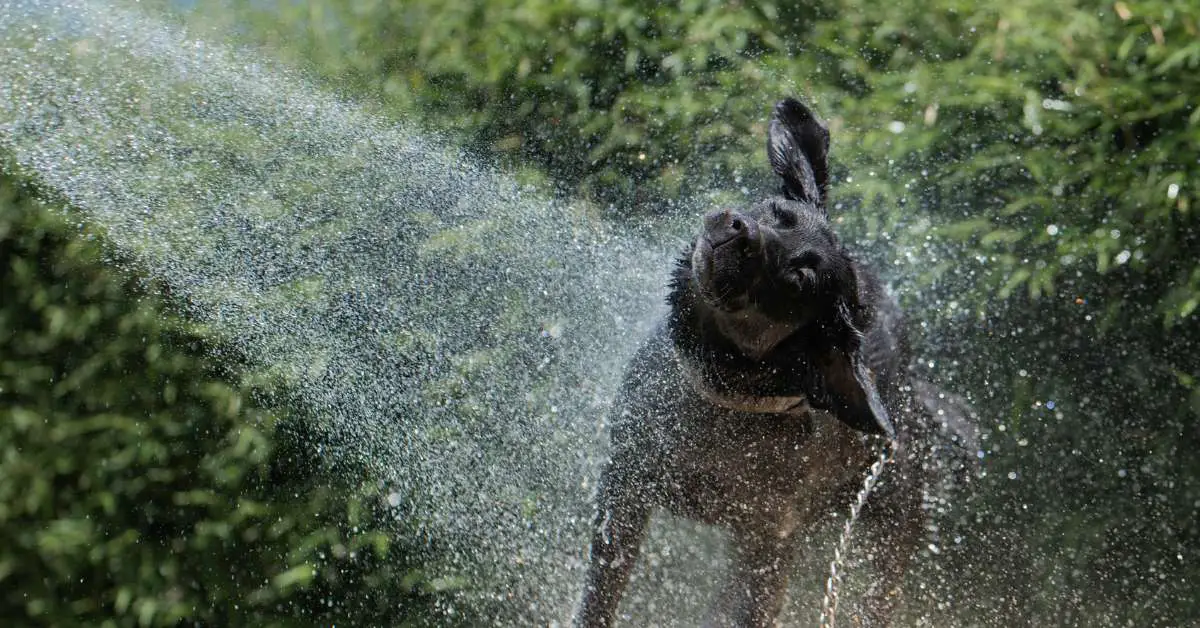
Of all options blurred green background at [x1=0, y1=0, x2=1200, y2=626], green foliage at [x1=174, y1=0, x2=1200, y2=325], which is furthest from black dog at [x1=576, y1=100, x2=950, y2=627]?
green foliage at [x1=174, y1=0, x2=1200, y2=325]

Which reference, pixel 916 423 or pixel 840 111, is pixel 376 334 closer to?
pixel 916 423

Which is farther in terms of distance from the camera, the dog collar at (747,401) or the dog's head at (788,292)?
the dog collar at (747,401)

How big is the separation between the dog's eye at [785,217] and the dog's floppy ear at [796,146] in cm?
12

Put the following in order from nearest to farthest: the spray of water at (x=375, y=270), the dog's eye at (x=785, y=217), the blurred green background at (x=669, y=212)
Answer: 1. the dog's eye at (x=785, y=217)
2. the spray of water at (x=375, y=270)
3. the blurred green background at (x=669, y=212)

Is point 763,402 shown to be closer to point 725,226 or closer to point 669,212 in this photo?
point 725,226

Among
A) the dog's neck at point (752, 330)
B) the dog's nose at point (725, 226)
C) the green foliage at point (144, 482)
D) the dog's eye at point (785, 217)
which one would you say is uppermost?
the dog's nose at point (725, 226)

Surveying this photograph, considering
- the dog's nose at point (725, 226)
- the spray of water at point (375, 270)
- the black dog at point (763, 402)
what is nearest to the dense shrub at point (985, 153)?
the spray of water at point (375, 270)

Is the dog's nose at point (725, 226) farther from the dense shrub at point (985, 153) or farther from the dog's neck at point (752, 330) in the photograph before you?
the dense shrub at point (985, 153)

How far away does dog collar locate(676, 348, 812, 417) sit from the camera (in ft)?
6.64

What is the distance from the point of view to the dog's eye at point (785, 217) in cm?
198

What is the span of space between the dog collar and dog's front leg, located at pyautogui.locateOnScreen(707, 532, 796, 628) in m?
0.37

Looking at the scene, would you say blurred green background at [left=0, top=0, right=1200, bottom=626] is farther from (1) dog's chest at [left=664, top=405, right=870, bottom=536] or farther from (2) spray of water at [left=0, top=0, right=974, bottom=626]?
(1) dog's chest at [left=664, top=405, right=870, bottom=536]

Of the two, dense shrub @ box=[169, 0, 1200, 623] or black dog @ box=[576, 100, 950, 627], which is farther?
dense shrub @ box=[169, 0, 1200, 623]

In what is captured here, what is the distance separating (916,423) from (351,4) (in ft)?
9.79
